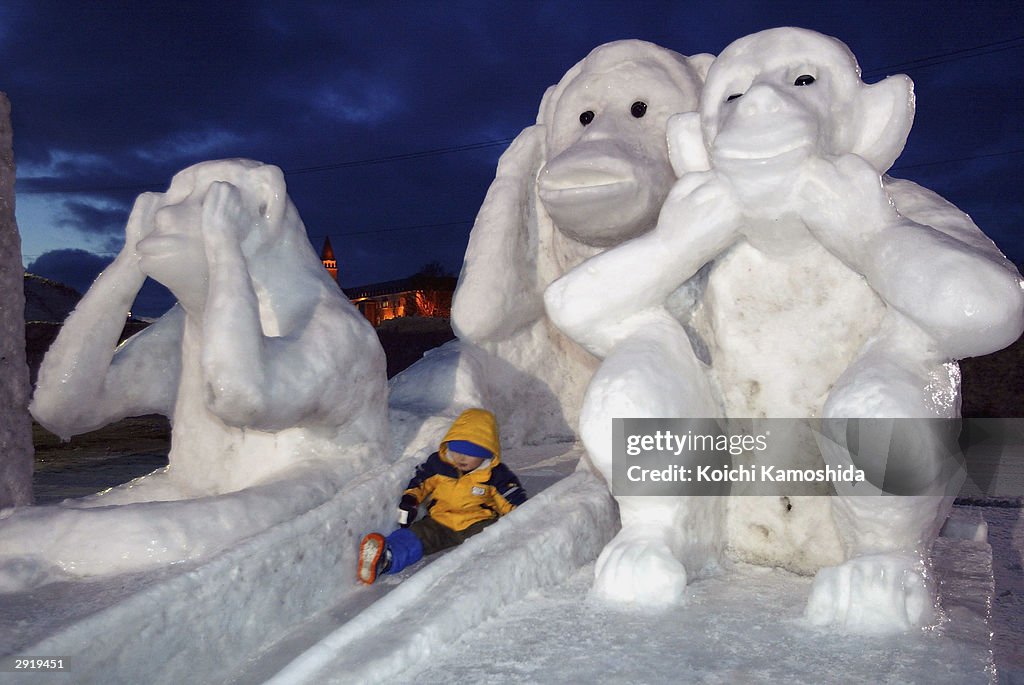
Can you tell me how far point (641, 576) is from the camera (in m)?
1.59

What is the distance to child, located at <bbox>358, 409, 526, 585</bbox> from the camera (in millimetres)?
2445

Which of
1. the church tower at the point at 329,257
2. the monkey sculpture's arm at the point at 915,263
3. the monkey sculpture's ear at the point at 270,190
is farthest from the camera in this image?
the church tower at the point at 329,257

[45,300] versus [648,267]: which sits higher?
[45,300]

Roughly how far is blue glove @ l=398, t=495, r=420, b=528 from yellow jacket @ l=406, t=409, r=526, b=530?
0.07m

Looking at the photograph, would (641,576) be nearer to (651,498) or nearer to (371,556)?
(651,498)

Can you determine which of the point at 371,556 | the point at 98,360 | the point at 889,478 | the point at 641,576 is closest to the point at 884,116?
the point at 889,478

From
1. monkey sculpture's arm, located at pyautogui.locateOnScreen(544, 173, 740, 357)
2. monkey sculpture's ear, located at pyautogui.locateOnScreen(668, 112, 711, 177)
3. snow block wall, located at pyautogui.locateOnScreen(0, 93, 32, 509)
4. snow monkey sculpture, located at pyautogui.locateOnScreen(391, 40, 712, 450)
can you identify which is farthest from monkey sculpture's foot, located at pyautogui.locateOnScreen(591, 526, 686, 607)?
snow block wall, located at pyautogui.locateOnScreen(0, 93, 32, 509)

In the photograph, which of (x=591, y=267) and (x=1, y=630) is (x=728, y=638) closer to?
(x=591, y=267)

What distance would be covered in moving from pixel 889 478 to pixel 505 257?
5.77ft

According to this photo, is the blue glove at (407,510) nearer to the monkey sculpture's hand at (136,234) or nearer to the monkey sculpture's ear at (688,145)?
the monkey sculpture's hand at (136,234)

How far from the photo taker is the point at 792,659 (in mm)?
1339

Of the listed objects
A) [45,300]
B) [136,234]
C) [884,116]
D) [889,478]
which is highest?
[45,300]

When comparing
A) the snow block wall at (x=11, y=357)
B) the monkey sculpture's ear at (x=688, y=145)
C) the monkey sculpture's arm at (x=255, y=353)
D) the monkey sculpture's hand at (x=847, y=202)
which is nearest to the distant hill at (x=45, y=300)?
the snow block wall at (x=11, y=357)

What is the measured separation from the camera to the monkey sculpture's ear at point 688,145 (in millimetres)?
1886
